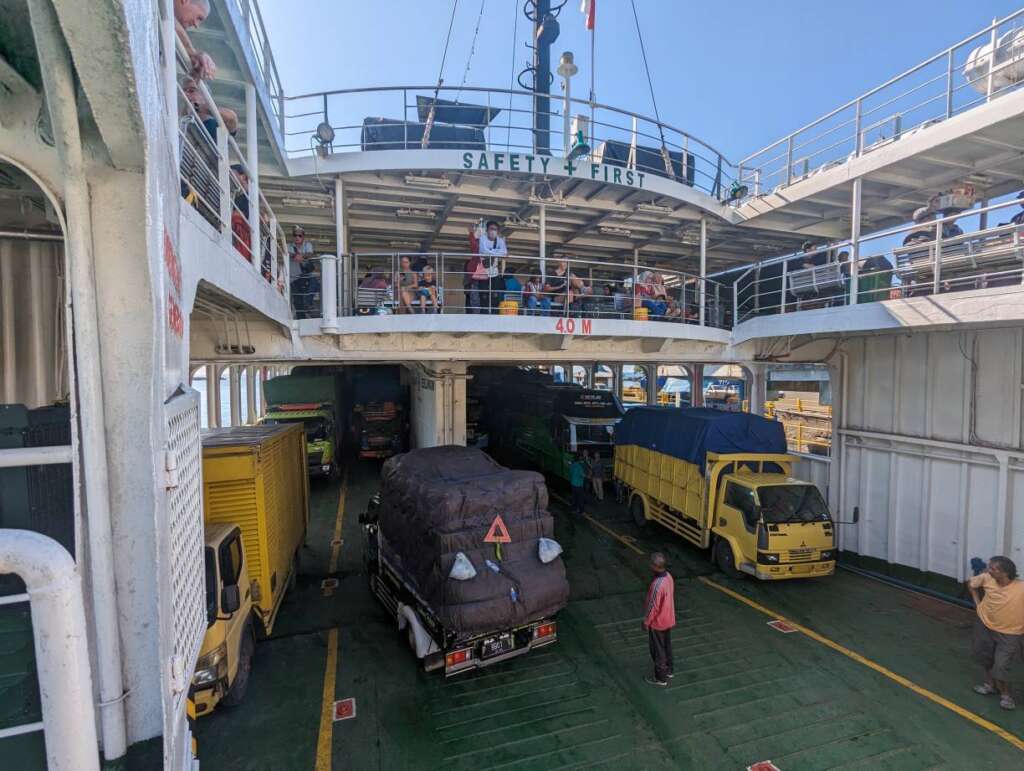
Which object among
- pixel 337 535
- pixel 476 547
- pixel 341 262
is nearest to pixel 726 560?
pixel 476 547

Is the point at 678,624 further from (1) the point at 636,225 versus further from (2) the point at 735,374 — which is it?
(2) the point at 735,374

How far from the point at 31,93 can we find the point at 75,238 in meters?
0.61

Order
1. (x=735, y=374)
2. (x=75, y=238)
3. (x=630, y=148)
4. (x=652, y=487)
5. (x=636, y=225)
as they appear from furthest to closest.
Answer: (x=735, y=374), (x=636, y=225), (x=652, y=487), (x=630, y=148), (x=75, y=238)

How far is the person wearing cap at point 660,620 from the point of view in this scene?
609 centimetres

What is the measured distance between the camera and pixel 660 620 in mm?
6094

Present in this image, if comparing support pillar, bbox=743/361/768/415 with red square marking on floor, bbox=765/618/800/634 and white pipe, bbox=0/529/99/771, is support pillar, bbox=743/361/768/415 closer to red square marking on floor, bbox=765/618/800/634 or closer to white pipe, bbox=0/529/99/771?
red square marking on floor, bbox=765/618/800/634

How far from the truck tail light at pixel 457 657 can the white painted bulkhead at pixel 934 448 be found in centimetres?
906

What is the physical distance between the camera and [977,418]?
8.88m

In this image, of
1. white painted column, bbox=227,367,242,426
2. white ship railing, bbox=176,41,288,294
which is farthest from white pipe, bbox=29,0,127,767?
white painted column, bbox=227,367,242,426

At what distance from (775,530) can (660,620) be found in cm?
389

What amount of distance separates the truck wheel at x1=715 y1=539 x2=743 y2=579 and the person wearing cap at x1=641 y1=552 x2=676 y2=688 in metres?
3.71

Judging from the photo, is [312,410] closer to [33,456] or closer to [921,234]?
[33,456]

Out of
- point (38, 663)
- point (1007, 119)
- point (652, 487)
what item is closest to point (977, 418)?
point (1007, 119)

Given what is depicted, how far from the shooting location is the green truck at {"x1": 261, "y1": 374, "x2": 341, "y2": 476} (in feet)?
49.9
